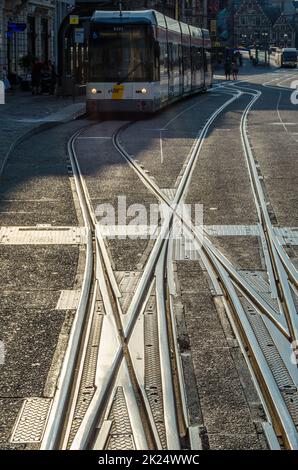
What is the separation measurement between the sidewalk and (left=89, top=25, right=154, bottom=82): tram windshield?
2.04 meters

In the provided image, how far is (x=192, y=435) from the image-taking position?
6133mm

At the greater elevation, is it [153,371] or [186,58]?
[186,58]

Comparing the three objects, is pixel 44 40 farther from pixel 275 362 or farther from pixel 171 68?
pixel 275 362

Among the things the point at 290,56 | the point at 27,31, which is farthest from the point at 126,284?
the point at 290,56

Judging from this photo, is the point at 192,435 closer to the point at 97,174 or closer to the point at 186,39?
the point at 97,174

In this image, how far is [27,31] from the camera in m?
57.1

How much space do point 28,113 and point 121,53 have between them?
14.0 feet

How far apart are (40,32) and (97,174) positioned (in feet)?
141

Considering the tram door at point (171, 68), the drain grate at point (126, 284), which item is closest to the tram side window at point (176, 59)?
the tram door at point (171, 68)

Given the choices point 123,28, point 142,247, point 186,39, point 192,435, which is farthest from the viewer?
point 186,39

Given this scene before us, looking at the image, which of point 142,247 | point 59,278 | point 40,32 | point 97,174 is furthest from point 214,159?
point 40,32

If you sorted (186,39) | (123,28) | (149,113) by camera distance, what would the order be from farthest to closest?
1. (186,39)
2. (149,113)
3. (123,28)

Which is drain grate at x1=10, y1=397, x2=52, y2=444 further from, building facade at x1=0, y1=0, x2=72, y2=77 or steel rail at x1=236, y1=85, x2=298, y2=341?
building facade at x1=0, y1=0, x2=72, y2=77

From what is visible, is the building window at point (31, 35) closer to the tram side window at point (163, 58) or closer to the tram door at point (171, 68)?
the tram door at point (171, 68)
